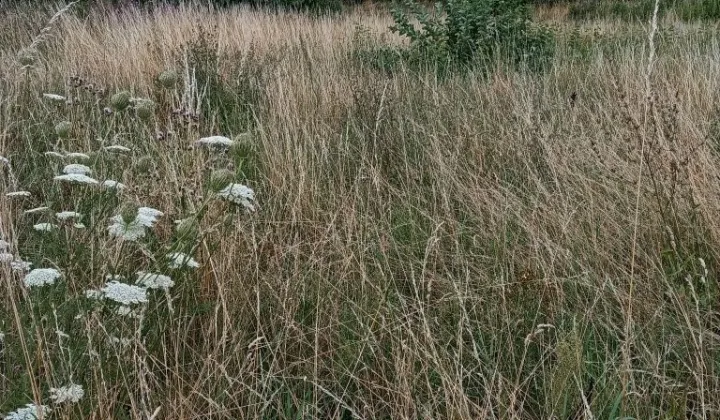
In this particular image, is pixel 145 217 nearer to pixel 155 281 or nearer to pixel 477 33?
pixel 155 281

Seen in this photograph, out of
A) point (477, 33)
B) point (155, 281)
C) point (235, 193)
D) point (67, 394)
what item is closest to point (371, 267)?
point (235, 193)

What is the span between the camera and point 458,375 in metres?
1.41

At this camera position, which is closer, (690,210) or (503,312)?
(503,312)

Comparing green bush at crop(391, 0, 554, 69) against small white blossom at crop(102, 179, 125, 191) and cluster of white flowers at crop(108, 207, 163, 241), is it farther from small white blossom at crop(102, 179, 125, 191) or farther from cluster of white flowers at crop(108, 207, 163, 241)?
cluster of white flowers at crop(108, 207, 163, 241)

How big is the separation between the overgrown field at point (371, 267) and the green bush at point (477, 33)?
4.88 ft

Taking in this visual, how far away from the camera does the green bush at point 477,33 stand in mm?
5168

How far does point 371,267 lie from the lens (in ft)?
7.20

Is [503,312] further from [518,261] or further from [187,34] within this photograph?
[187,34]

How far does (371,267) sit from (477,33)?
365 cm

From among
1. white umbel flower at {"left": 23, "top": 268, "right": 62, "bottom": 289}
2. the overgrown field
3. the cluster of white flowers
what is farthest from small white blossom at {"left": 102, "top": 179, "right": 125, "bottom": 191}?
white umbel flower at {"left": 23, "top": 268, "right": 62, "bottom": 289}

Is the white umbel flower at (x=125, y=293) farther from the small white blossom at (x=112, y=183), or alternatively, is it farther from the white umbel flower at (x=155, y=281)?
the small white blossom at (x=112, y=183)

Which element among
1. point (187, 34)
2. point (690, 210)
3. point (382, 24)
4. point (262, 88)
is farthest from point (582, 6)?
point (690, 210)

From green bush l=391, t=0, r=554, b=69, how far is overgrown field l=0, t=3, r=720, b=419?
149 centimetres

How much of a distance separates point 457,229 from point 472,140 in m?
0.86
